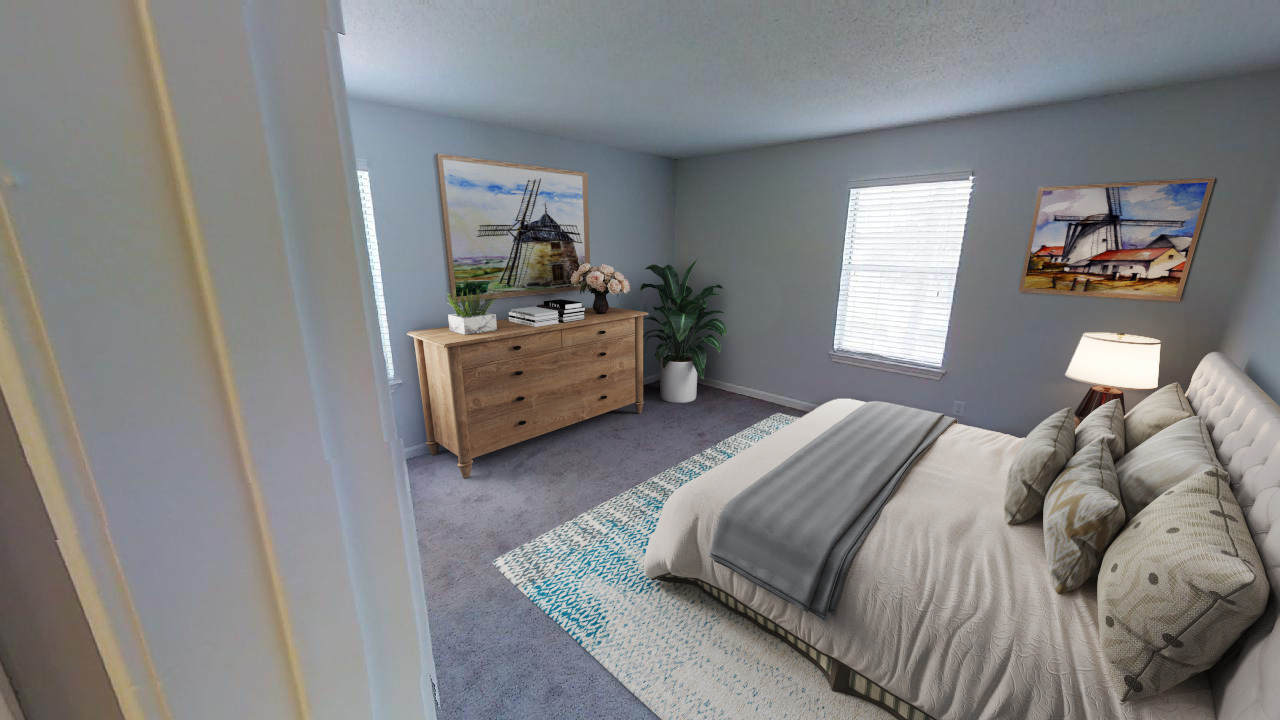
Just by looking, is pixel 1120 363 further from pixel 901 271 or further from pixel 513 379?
pixel 513 379

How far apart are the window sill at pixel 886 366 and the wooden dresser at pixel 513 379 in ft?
5.66

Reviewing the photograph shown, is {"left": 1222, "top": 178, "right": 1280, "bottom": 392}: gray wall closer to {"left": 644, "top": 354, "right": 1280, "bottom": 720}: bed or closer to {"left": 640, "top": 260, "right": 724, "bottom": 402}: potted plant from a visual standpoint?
{"left": 644, "top": 354, "right": 1280, "bottom": 720}: bed

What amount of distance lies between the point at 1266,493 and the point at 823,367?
2.78 meters

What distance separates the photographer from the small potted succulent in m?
3.60

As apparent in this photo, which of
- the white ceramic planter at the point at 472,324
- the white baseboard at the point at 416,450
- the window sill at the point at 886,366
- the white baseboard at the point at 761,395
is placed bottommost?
the white baseboard at the point at 416,450

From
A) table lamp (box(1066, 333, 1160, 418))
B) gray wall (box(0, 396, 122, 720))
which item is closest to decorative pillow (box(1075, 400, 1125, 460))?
table lamp (box(1066, 333, 1160, 418))

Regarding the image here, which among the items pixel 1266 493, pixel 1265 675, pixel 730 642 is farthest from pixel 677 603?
pixel 1266 493

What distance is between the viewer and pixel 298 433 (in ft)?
0.88

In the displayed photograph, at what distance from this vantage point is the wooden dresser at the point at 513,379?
9.19 ft

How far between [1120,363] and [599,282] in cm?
302

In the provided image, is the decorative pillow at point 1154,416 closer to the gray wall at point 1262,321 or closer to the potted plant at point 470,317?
the gray wall at point 1262,321

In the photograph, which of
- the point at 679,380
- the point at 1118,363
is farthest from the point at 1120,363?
the point at 679,380

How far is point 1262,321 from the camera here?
1.89 metres

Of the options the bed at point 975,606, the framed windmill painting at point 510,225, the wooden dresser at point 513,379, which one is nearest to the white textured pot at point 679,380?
the wooden dresser at point 513,379
